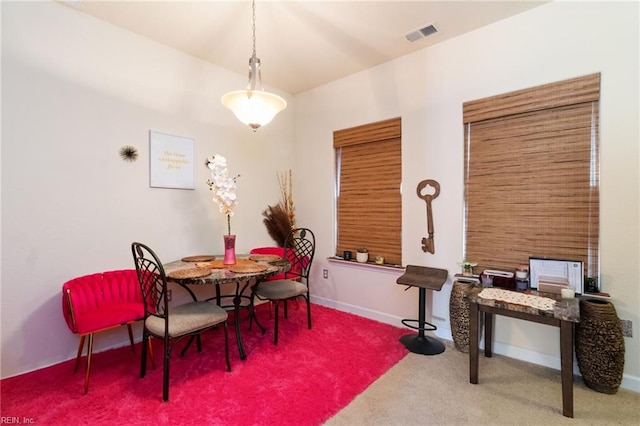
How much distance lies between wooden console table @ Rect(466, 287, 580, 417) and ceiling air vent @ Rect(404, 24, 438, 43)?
89.9 inches

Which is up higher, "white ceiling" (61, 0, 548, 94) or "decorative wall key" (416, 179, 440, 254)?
"white ceiling" (61, 0, 548, 94)

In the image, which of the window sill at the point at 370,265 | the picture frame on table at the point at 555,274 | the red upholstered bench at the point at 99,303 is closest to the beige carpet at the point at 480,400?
the picture frame on table at the point at 555,274

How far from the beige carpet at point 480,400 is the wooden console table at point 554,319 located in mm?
123

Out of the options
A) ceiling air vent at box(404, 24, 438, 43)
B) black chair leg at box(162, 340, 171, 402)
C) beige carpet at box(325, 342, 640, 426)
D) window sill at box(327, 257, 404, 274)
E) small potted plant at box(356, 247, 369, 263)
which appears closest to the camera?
beige carpet at box(325, 342, 640, 426)

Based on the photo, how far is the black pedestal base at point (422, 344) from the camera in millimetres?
2578

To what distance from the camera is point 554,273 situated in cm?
221

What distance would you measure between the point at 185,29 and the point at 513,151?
10.1 ft

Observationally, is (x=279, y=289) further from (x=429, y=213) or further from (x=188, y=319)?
(x=429, y=213)

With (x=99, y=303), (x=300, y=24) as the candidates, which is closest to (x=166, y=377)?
(x=99, y=303)

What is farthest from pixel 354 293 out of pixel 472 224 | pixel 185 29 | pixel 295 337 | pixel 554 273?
pixel 185 29

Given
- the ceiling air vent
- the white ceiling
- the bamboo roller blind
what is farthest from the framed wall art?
the bamboo roller blind

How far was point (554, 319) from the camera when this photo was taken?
72.6 inches

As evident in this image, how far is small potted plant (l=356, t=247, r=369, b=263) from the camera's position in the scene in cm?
348

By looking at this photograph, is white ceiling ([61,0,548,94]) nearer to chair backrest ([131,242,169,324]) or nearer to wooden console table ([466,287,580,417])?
chair backrest ([131,242,169,324])
